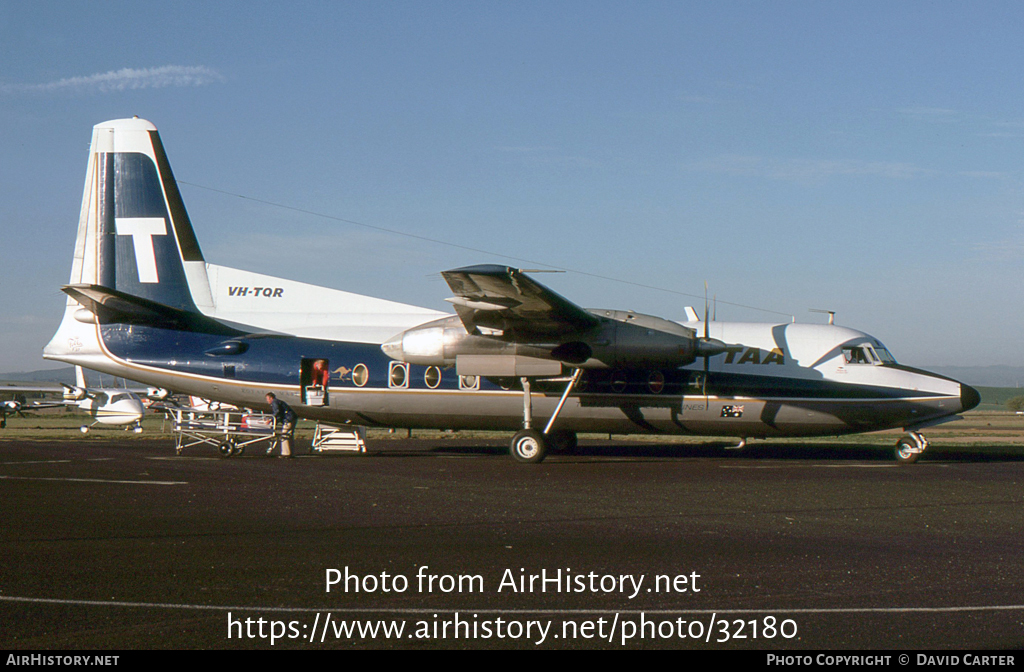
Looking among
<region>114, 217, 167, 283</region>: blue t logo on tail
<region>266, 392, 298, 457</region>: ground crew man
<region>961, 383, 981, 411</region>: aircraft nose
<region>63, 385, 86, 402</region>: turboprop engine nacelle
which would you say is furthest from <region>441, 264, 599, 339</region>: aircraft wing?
<region>63, 385, 86, 402</region>: turboprop engine nacelle

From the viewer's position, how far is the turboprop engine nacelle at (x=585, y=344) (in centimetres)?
1780

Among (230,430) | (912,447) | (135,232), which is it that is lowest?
(912,447)

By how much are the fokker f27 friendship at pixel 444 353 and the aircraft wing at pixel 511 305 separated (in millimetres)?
46

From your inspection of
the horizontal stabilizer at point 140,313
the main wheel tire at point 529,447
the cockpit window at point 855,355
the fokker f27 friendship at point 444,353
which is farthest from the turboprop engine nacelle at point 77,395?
the cockpit window at point 855,355

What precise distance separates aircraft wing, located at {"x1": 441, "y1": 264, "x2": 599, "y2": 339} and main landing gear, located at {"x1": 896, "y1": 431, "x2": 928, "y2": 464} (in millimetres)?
7637

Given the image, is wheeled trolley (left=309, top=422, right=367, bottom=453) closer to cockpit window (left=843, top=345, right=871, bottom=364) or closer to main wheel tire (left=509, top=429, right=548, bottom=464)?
main wheel tire (left=509, top=429, right=548, bottom=464)

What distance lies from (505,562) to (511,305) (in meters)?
10.1

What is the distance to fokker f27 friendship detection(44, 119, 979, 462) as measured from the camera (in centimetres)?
1816

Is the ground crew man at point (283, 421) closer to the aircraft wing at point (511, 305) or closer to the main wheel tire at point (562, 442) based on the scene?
the aircraft wing at point (511, 305)

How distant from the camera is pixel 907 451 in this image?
741 inches

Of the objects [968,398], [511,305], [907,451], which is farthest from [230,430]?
Result: [968,398]

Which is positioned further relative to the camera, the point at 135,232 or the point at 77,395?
the point at 77,395

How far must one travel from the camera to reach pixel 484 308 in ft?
56.2

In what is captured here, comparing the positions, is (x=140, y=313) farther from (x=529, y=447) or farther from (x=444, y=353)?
(x=529, y=447)
